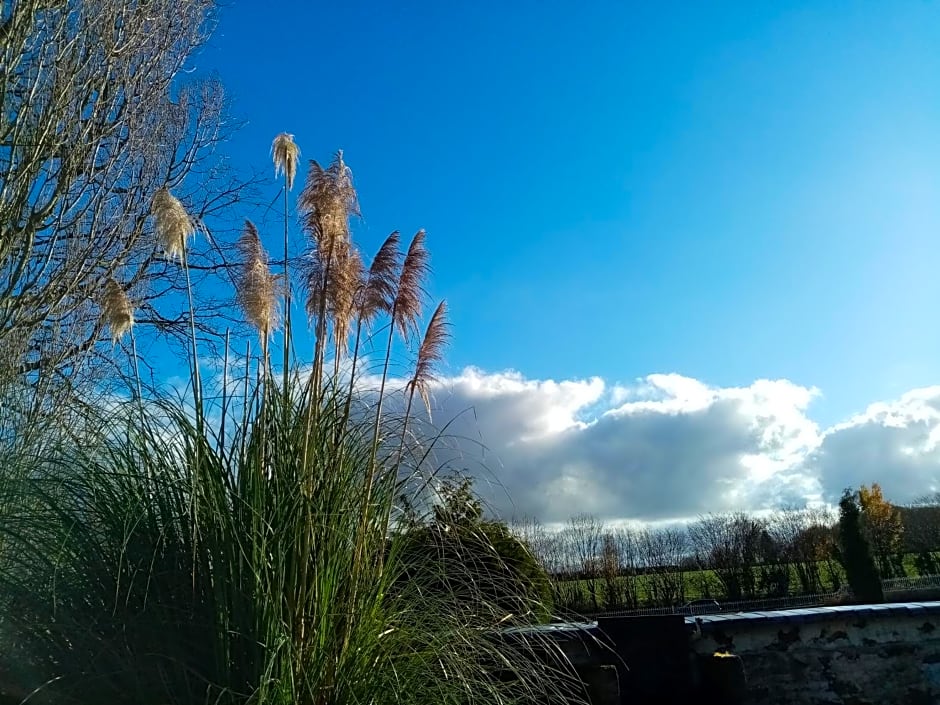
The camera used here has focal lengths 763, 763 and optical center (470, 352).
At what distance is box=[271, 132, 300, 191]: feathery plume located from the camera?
11.4ft

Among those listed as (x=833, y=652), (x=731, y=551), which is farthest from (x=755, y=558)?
(x=833, y=652)

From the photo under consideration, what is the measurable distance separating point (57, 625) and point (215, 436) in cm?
71

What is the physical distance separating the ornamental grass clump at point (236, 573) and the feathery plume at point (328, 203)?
69 cm

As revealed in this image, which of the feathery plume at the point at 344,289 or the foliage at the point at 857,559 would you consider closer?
the feathery plume at the point at 344,289

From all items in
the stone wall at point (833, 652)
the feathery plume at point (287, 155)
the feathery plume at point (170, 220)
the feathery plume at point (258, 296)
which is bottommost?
the stone wall at point (833, 652)

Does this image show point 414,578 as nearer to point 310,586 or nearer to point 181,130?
point 310,586

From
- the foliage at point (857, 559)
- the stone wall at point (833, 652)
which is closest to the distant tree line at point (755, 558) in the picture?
the foliage at point (857, 559)

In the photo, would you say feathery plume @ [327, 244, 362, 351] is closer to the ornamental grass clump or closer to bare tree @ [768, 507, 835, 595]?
the ornamental grass clump

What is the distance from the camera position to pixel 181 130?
7.65m

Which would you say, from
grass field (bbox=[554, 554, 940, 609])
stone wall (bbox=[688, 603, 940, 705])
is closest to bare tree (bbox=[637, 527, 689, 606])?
grass field (bbox=[554, 554, 940, 609])

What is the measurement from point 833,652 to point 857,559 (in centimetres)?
1215

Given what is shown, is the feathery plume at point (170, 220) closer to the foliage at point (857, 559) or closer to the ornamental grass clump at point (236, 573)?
the ornamental grass clump at point (236, 573)

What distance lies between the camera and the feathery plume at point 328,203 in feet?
10.9

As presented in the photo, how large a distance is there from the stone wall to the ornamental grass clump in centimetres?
309
